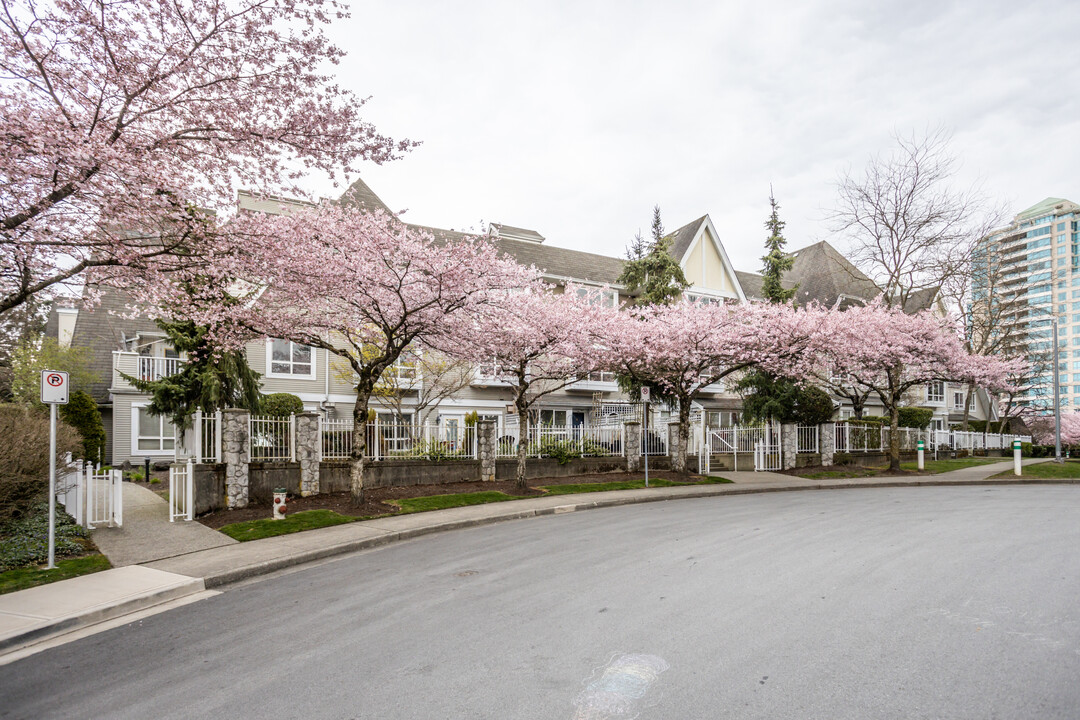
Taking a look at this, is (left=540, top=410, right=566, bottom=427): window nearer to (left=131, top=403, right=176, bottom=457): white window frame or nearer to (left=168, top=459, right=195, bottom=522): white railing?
(left=131, top=403, right=176, bottom=457): white window frame

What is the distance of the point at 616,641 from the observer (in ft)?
16.7

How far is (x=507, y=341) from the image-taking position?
17.1 metres

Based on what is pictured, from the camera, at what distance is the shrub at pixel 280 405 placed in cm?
2038

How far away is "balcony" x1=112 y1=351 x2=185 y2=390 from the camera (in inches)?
929

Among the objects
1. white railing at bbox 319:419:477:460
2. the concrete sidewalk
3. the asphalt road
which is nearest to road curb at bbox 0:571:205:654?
the concrete sidewalk

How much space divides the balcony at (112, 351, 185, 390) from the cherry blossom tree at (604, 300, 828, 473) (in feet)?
56.3

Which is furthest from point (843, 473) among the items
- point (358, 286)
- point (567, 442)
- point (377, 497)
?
point (358, 286)

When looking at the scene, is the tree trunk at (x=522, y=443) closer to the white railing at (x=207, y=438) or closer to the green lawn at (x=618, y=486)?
the green lawn at (x=618, y=486)

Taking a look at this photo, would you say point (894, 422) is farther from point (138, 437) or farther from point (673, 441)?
point (138, 437)

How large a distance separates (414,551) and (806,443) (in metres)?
21.8

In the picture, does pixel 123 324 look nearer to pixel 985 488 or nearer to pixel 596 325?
pixel 596 325

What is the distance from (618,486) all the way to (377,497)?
7.41m

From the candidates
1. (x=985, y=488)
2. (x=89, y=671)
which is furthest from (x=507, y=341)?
(x=985, y=488)

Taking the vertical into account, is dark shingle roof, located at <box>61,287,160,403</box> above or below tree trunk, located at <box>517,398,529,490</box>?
above
